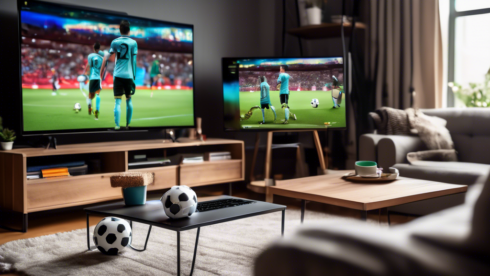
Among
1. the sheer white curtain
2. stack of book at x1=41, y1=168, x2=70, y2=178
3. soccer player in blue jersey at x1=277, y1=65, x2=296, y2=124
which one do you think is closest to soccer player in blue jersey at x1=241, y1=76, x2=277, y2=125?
soccer player in blue jersey at x1=277, y1=65, x2=296, y2=124

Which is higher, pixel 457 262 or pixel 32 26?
pixel 32 26

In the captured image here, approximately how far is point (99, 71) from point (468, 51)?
3.57 m

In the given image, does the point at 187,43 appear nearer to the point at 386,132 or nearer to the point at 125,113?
the point at 125,113

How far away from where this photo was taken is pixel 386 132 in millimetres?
3838

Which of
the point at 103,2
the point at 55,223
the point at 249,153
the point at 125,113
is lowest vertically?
the point at 55,223

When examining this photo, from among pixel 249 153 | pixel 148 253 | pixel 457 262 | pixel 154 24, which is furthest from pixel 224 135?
pixel 457 262

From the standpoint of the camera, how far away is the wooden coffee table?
6.70 feet

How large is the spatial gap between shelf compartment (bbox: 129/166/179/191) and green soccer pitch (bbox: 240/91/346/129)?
83 cm

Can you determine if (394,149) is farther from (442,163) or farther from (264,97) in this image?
(264,97)

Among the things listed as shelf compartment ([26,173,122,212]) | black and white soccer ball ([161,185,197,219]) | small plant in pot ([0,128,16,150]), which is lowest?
shelf compartment ([26,173,122,212])

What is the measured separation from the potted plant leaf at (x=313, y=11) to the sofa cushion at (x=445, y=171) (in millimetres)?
2028

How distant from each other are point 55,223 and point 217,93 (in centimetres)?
210

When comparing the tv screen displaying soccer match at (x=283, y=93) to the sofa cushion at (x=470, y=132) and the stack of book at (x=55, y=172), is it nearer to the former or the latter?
the sofa cushion at (x=470, y=132)

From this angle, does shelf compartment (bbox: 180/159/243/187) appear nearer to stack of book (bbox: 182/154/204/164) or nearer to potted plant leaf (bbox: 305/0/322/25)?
stack of book (bbox: 182/154/204/164)
